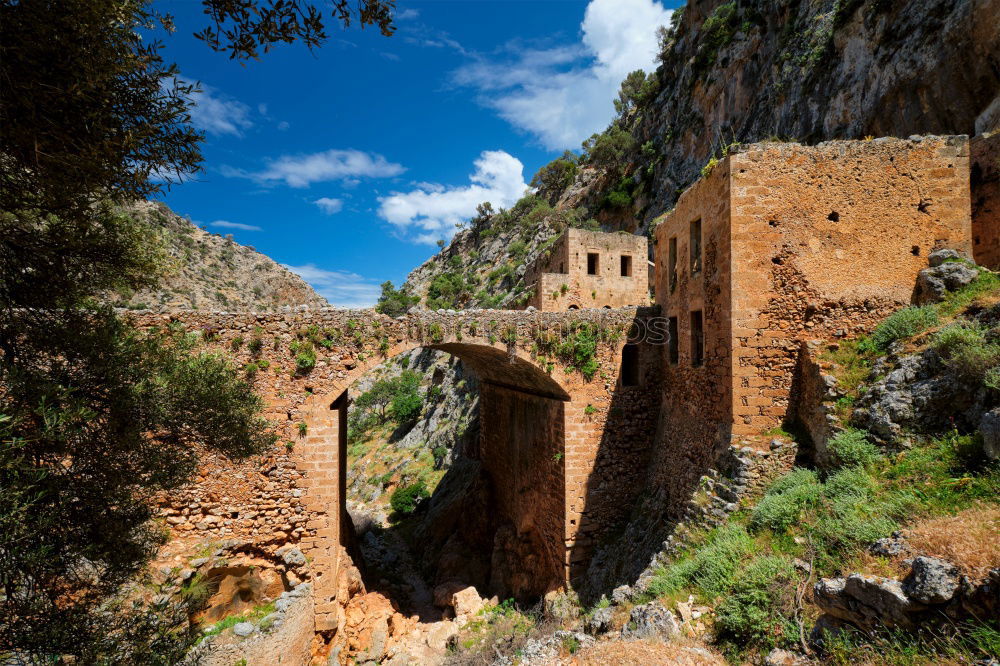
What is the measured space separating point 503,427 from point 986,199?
14389mm

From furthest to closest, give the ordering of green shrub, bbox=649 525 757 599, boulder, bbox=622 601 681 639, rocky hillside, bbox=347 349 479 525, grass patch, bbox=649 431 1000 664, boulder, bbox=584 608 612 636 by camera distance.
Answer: rocky hillside, bbox=347 349 479 525 → boulder, bbox=584 608 612 636 → green shrub, bbox=649 525 757 599 → boulder, bbox=622 601 681 639 → grass patch, bbox=649 431 1000 664

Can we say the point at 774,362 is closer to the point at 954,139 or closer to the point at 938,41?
the point at 954,139

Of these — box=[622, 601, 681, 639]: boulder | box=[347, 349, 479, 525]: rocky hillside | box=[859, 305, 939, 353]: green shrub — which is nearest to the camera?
box=[622, 601, 681, 639]: boulder

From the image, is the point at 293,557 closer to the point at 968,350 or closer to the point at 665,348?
the point at 665,348

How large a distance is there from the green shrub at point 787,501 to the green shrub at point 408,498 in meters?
18.8

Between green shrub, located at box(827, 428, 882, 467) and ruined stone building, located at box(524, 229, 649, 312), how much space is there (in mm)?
12541

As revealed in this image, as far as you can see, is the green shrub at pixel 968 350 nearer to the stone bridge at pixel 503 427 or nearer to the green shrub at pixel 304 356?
the stone bridge at pixel 503 427

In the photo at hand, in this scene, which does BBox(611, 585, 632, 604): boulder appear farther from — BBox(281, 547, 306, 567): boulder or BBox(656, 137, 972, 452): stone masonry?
BBox(281, 547, 306, 567): boulder

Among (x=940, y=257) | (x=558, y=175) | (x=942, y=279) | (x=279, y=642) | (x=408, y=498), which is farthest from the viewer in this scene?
(x=558, y=175)

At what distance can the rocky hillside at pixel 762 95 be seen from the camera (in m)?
12.2

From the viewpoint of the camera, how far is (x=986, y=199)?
930 centimetres

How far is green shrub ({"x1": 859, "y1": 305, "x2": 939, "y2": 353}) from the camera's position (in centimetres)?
755

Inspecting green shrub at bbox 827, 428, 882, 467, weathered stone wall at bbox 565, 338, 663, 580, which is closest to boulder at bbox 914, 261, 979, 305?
green shrub at bbox 827, 428, 882, 467

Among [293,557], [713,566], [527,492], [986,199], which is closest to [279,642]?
[293,557]
